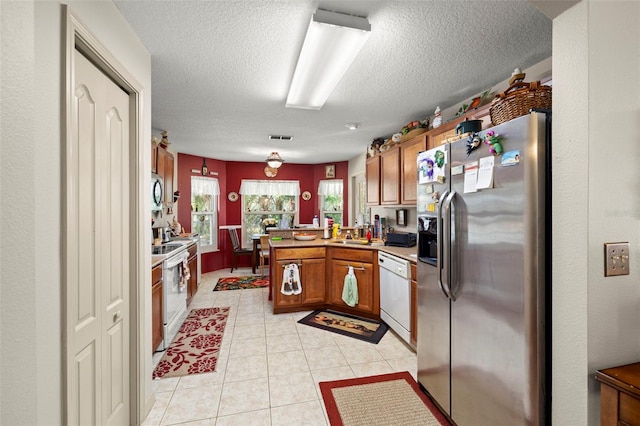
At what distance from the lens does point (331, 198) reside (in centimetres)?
682

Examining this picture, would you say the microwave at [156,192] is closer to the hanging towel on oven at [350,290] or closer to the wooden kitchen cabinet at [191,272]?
the wooden kitchen cabinet at [191,272]

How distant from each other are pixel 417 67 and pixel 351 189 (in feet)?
13.4

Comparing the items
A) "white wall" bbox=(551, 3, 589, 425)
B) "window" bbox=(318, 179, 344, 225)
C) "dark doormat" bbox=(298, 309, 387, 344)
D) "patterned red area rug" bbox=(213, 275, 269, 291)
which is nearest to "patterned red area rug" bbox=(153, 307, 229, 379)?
"dark doormat" bbox=(298, 309, 387, 344)

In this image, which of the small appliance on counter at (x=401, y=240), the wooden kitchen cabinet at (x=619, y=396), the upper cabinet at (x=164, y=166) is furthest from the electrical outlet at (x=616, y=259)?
the upper cabinet at (x=164, y=166)

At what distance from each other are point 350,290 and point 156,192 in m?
2.70

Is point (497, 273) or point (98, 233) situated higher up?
point (98, 233)

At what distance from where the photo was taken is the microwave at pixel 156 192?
3.28 m

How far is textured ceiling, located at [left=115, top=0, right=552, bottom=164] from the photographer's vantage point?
1.55m

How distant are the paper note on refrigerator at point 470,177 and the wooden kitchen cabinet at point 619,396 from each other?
2.95ft

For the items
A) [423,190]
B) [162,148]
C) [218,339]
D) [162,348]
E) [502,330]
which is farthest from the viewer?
[162,148]

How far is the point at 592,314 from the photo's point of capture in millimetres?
1009

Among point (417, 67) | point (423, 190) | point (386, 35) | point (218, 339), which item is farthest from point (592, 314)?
point (218, 339)

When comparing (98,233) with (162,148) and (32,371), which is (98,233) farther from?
(162,148)

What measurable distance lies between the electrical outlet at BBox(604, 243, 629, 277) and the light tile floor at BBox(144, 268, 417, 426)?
5.61 ft
